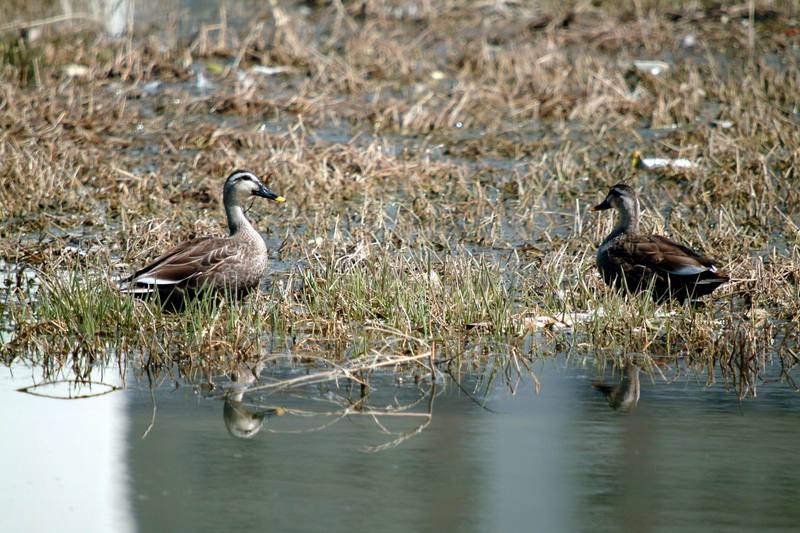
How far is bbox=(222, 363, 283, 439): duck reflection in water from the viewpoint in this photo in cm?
609

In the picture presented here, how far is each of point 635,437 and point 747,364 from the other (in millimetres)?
1334

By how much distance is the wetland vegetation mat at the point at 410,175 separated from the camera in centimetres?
750

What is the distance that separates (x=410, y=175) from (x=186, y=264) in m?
3.62

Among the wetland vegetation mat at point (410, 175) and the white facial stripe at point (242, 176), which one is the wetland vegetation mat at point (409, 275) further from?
the white facial stripe at point (242, 176)

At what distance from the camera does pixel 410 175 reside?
11.5 m

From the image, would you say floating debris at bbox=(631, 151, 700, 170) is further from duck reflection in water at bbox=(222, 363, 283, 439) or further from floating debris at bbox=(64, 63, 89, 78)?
floating debris at bbox=(64, 63, 89, 78)

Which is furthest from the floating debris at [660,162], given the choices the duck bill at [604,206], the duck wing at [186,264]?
the duck wing at [186,264]

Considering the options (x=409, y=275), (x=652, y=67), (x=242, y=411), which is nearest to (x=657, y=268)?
(x=409, y=275)

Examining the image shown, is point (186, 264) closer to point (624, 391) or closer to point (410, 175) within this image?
point (624, 391)

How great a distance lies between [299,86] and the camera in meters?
14.5

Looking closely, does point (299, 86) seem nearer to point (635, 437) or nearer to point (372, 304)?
point (372, 304)

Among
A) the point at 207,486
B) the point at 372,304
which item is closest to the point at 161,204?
the point at 372,304

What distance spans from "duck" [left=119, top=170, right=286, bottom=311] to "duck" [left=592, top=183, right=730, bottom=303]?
7.40 feet

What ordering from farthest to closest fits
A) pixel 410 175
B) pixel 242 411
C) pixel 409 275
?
pixel 410 175
pixel 409 275
pixel 242 411
